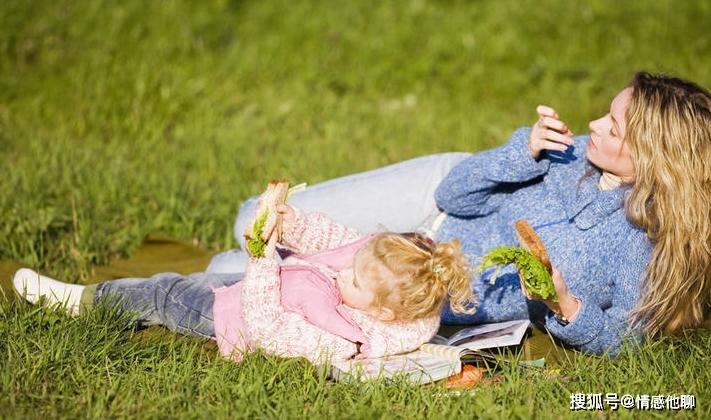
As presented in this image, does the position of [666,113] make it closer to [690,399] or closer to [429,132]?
[690,399]

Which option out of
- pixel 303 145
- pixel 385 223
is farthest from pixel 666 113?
pixel 303 145

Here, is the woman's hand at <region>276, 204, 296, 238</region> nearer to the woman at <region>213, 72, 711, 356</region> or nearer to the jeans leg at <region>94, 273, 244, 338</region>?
the jeans leg at <region>94, 273, 244, 338</region>

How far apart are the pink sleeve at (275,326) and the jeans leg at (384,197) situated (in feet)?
3.07

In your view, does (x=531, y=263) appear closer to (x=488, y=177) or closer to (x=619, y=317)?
(x=619, y=317)

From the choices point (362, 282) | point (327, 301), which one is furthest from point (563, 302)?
point (327, 301)

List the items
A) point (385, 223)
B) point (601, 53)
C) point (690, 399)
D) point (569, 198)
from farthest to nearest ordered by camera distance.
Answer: point (601, 53)
point (385, 223)
point (569, 198)
point (690, 399)

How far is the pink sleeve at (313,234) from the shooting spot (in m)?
3.98

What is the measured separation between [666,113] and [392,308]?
51.9 inches

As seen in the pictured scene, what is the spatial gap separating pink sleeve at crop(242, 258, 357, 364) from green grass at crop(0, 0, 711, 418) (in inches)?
2.8

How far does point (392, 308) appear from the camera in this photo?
3576 mm

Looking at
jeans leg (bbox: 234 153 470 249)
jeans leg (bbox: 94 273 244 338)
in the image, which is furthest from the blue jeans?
jeans leg (bbox: 94 273 244 338)

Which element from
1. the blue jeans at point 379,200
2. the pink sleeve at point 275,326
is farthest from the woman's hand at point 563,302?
the blue jeans at point 379,200

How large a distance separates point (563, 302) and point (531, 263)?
323 mm

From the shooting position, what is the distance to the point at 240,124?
6.62 metres
